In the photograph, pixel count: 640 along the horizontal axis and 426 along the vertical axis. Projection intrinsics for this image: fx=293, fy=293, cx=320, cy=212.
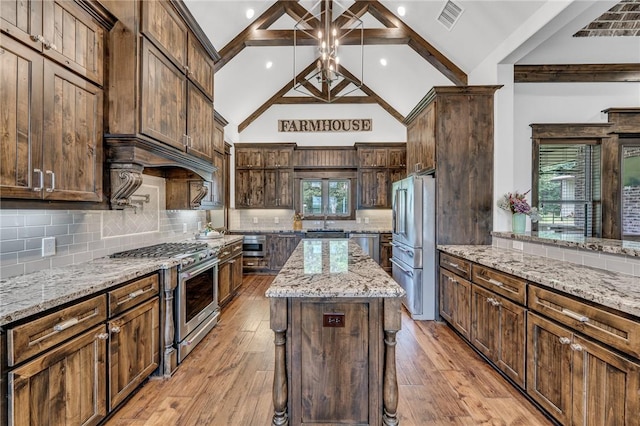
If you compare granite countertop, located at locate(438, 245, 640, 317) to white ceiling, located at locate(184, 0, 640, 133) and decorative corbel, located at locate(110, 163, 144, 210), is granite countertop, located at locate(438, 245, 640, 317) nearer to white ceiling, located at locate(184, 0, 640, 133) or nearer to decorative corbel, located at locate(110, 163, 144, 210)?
white ceiling, located at locate(184, 0, 640, 133)

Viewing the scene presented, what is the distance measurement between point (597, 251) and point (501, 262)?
0.63 metres

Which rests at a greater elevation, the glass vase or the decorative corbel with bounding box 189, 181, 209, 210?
the decorative corbel with bounding box 189, 181, 209, 210

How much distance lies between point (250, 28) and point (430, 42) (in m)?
2.65

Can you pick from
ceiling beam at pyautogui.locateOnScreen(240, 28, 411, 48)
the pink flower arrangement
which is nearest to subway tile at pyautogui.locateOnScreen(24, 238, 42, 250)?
ceiling beam at pyautogui.locateOnScreen(240, 28, 411, 48)

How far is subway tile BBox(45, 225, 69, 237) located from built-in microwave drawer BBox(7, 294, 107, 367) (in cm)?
79

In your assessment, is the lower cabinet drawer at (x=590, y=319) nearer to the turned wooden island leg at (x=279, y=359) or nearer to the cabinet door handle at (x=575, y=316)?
the cabinet door handle at (x=575, y=316)

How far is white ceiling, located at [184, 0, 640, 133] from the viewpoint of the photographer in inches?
115

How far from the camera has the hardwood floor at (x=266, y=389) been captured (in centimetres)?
196

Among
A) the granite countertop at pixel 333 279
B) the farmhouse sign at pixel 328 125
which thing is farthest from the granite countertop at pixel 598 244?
the farmhouse sign at pixel 328 125

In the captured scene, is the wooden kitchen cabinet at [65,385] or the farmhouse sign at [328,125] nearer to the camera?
the wooden kitchen cabinet at [65,385]

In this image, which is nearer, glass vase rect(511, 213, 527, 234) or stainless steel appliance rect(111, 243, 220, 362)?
stainless steel appliance rect(111, 243, 220, 362)

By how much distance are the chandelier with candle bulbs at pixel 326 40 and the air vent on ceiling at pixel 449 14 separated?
1.02 meters

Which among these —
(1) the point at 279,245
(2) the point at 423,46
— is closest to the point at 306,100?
(2) the point at 423,46

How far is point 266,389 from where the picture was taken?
228cm
